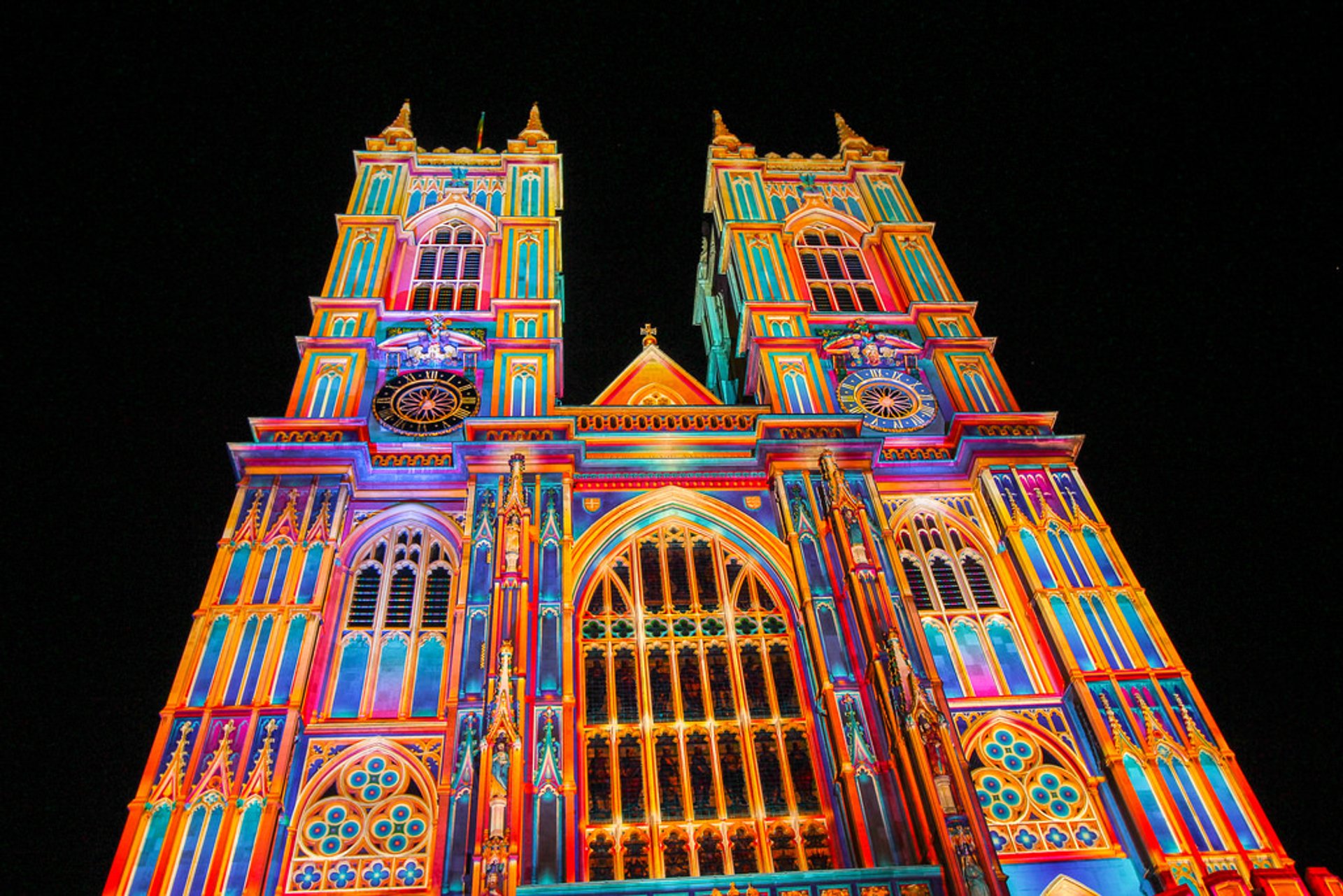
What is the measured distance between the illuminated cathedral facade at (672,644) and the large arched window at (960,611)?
0.07 meters

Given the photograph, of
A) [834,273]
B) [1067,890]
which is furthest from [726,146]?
[1067,890]

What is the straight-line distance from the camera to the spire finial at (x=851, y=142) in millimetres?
37719

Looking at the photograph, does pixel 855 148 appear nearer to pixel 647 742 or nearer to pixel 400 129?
pixel 400 129

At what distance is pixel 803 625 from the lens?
21.1 meters

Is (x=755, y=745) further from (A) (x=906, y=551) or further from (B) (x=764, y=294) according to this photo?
(B) (x=764, y=294)

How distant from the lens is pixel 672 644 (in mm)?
21078

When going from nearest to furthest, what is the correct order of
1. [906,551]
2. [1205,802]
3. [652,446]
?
[1205,802] < [906,551] < [652,446]

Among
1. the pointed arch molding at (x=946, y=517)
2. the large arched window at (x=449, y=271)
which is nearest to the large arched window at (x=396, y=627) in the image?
the large arched window at (x=449, y=271)

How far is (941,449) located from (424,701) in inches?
482

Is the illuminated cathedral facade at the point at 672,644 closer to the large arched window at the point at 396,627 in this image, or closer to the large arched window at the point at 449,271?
the large arched window at the point at 396,627

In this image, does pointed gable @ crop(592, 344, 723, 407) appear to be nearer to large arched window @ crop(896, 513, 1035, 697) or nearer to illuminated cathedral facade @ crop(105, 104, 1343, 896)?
illuminated cathedral facade @ crop(105, 104, 1343, 896)

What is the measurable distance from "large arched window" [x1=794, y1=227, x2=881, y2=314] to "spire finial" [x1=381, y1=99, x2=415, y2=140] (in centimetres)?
1259

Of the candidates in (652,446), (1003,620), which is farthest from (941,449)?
(652,446)

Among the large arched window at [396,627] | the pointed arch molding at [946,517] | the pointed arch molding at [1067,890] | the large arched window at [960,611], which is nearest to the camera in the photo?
the pointed arch molding at [1067,890]
